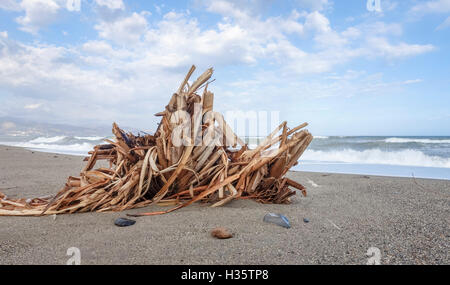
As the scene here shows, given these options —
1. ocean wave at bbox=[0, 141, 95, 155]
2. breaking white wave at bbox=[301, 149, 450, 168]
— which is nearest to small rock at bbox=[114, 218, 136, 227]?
breaking white wave at bbox=[301, 149, 450, 168]

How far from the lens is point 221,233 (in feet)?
4.53

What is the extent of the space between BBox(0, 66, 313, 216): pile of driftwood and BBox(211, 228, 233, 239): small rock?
38cm

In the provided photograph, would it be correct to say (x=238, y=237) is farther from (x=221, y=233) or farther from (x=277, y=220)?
(x=277, y=220)

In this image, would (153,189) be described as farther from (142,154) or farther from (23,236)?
(23,236)

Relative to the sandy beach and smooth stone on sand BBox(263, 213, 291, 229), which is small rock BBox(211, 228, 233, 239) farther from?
smooth stone on sand BBox(263, 213, 291, 229)

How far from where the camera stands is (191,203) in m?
1.83

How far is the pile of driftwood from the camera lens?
176cm

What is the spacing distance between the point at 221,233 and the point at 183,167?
20.4 inches

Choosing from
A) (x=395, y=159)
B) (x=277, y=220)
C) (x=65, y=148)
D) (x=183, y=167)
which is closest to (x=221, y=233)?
(x=277, y=220)

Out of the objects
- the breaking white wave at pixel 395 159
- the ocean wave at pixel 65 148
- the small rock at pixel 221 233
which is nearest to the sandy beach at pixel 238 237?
the small rock at pixel 221 233

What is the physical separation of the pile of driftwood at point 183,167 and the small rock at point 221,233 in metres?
0.38

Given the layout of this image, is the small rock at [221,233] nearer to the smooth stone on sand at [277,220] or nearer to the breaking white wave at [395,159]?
the smooth stone on sand at [277,220]
